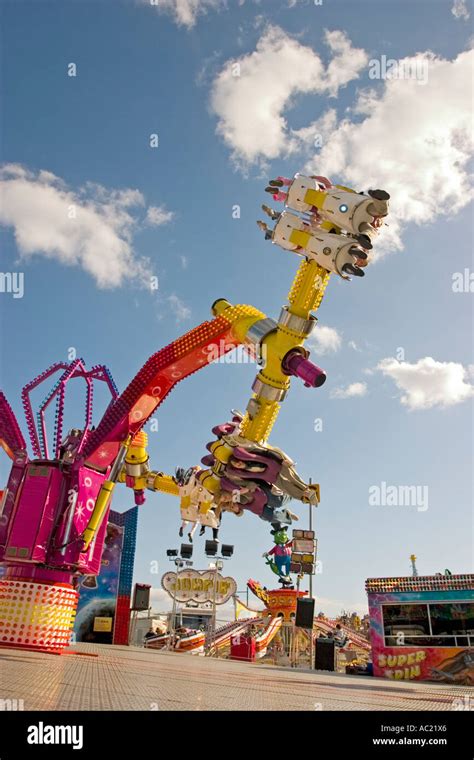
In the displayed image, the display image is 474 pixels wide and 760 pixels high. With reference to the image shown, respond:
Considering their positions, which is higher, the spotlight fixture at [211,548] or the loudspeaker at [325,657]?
the spotlight fixture at [211,548]

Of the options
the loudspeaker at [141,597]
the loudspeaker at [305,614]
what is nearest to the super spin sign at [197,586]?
the loudspeaker at [141,597]

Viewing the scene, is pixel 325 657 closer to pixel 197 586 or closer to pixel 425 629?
pixel 425 629

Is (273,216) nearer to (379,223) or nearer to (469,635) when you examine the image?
(379,223)

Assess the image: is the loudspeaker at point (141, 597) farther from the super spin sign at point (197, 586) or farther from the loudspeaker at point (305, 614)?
the loudspeaker at point (305, 614)

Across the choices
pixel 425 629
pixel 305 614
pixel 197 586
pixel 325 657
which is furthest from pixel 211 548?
pixel 425 629

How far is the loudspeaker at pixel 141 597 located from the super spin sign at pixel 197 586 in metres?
1.33

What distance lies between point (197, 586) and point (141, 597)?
115 inches

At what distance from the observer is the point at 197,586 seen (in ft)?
86.8

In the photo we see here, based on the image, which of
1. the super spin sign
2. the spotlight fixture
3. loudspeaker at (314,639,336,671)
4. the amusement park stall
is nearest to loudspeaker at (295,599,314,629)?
loudspeaker at (314,639,336,671)

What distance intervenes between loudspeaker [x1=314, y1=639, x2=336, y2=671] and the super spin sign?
931 cm

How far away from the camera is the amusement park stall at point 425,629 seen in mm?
14453

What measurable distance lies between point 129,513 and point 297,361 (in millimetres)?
16956

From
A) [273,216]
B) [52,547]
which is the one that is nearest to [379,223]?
[273,216]
